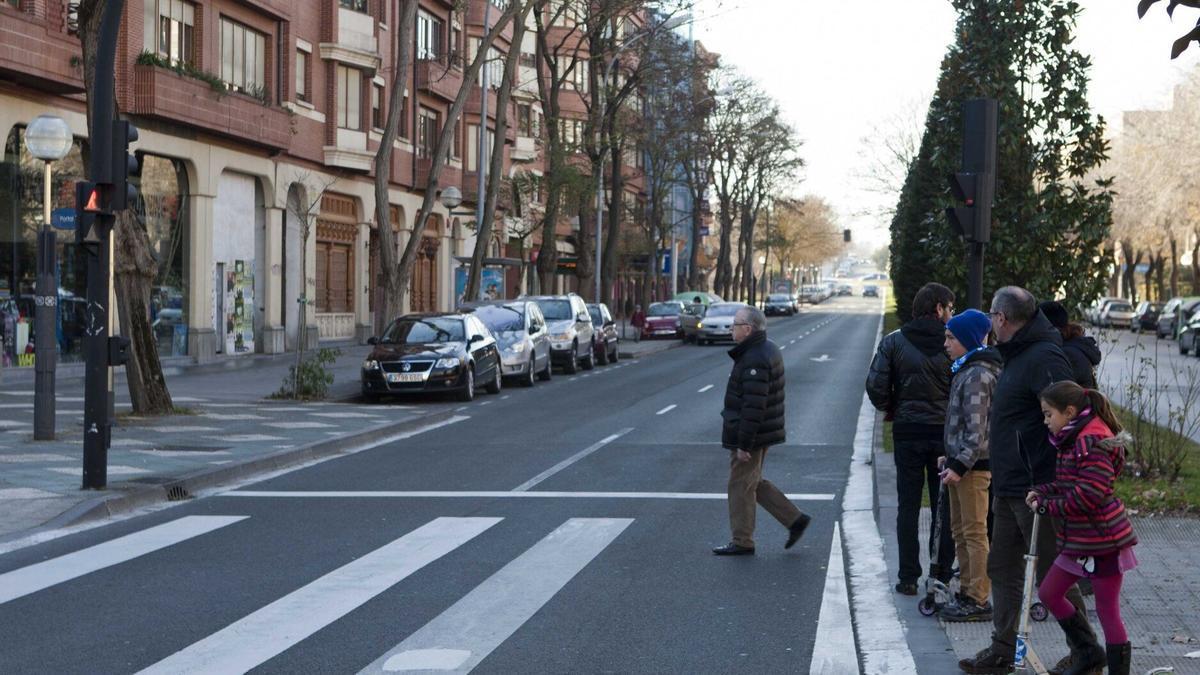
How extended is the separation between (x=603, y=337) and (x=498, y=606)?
101 feet

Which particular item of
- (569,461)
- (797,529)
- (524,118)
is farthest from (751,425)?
(524,118)

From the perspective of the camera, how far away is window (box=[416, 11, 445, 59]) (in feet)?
158

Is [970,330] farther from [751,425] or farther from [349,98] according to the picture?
[349,98]

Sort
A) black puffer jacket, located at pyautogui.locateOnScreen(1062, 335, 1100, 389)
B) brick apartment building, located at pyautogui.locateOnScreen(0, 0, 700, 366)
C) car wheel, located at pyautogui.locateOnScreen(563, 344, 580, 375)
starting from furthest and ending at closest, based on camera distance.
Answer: car wheel, located at pyautogui.locateOnScreen(563, 344, 580, 375) < brick apartment building, located at pyautogui.locateOnScreen(0, 0, 700, 366) < black puffer jacket, located at pyautogui.locateOnScreen(1062, 335, 1100, 389)

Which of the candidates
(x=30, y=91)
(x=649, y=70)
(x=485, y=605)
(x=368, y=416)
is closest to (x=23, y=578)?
(x=485, y=605)

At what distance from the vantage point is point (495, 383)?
2764 cm

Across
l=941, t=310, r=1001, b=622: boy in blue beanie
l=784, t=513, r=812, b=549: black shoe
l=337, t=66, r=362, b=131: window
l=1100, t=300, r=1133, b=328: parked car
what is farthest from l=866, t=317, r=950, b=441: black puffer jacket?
l=1100, t=300, r=1133, b=328: parked car

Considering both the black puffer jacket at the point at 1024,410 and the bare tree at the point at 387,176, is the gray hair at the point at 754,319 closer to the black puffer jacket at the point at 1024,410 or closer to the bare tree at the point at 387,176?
the black puffer jacket at the point at 1024,410

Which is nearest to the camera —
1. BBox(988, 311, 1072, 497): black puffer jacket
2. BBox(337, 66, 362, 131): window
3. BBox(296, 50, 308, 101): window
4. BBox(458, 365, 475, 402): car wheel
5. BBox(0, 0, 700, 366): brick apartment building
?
BBox(988, 311, 1072, 497): black puffer jacket

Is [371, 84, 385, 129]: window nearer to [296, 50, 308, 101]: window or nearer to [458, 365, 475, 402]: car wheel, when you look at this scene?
[296, 50, 308, 101]: window

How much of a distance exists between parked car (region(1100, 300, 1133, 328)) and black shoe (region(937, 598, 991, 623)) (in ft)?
225

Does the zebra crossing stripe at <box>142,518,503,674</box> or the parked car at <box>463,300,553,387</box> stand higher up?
the parked car at <box>463,300,553,387</box>

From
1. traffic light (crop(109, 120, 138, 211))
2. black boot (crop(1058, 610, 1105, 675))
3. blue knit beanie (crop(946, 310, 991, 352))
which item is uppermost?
traffic light (crop(109, 120, 138, 211))

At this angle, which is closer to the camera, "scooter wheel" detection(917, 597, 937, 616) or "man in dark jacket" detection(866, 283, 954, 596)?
"scooter wheel" detection(917, 597, 937, 616)
